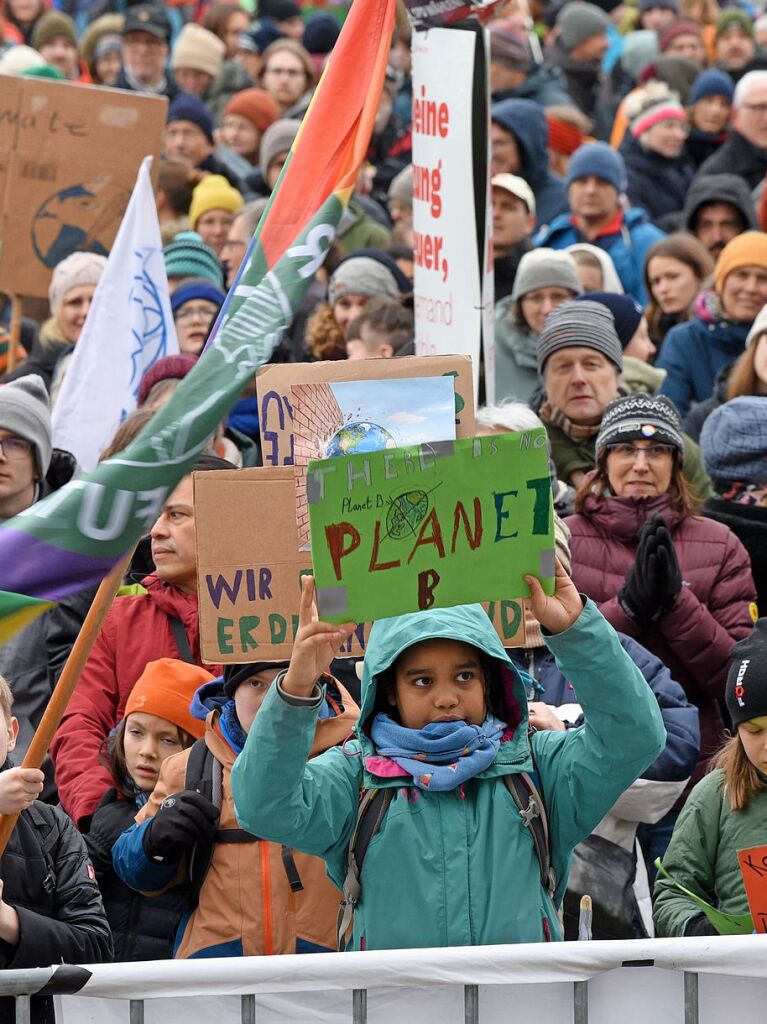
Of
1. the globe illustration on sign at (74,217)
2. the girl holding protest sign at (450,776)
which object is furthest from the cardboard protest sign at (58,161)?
the girl holding protest sign at (450,776)

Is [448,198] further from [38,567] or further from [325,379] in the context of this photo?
[38,567]

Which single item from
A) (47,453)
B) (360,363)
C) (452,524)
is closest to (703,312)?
(47,453)

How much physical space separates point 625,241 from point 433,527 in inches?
266

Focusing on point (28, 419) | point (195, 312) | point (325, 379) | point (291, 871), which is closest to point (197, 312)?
point (195, 312)

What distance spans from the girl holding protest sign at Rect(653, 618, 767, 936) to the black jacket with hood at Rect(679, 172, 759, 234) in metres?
5.33

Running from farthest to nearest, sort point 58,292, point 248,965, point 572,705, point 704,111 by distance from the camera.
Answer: point 704,111
point 58,292
point 572,705
point 248,965

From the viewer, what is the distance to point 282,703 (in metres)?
3.79

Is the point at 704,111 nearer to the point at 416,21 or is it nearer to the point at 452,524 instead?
the point at 416,21

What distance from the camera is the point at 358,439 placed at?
411 cm

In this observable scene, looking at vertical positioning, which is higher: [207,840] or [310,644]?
[310,644]

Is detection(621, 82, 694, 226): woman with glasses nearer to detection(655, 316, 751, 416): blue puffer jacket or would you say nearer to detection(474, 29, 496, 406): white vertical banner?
detection(655, 316, 751, 416): blue puffer jacket

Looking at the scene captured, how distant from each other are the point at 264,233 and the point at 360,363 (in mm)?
364

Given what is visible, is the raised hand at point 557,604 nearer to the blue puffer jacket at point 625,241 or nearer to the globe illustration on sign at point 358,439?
the globe illustration on sign at point 358,439

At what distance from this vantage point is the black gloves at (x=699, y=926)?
4.52 meters
